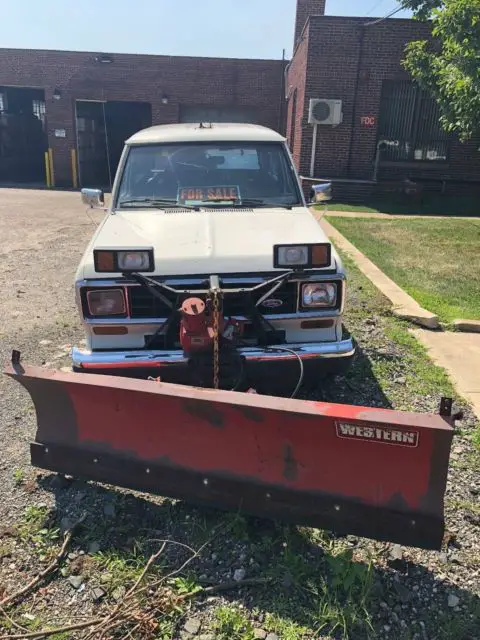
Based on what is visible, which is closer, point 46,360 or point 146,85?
point 46,360

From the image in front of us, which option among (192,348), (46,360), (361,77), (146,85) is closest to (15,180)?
(146,85)

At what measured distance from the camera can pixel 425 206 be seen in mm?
15062

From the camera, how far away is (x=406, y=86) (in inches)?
614

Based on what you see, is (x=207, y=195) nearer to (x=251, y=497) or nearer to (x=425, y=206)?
(x=251, y=497)

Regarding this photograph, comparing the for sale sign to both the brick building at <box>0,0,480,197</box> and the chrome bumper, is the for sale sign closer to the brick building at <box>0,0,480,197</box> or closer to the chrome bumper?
the chrome bumper

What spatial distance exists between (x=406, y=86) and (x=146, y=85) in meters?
11.1

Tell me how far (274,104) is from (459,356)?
63.8 feet

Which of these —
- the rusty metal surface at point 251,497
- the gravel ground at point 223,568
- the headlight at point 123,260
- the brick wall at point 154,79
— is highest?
the brick wall at point 154,79

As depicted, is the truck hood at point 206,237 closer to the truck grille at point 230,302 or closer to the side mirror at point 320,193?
the truck grille at point 230,302

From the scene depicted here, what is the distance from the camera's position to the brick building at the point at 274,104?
50.4ft

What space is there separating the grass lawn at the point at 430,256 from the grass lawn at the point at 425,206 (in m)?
1.47

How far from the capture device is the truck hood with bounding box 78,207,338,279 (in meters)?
3.39

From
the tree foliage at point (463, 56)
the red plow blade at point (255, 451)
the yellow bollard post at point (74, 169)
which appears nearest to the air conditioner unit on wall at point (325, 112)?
the tree foliage at point (463, 56)

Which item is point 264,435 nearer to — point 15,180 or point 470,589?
point 470,589
